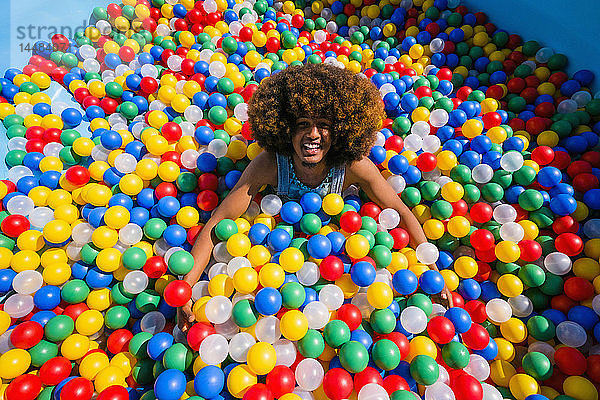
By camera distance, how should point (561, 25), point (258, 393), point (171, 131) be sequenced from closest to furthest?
1. point (258, 393)
2. point (171, 131)
3. point (561, 25)

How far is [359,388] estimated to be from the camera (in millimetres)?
1384

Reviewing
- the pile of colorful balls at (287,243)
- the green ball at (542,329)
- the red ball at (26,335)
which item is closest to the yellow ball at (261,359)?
the pile of colorful balls at (287,243)

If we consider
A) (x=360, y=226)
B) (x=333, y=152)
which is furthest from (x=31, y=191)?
(x=360, y=226)

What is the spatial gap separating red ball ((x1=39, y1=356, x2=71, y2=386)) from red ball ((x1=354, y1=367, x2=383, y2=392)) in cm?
127

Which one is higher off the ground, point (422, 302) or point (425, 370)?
point (422, 302)

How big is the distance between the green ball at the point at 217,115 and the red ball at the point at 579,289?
221 centimetres

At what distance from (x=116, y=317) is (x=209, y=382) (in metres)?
0.67

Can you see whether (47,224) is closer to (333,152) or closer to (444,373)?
(333,152)

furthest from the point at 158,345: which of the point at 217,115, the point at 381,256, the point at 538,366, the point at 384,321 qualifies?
the point at 538,366

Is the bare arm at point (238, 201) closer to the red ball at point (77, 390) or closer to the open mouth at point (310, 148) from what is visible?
the open mouth at point (310, 148)

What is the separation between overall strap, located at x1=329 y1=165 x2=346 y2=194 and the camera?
186cm

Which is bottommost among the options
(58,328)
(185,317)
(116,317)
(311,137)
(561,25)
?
(58,328)

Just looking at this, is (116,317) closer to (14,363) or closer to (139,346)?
(139,346)

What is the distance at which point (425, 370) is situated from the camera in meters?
1.38
